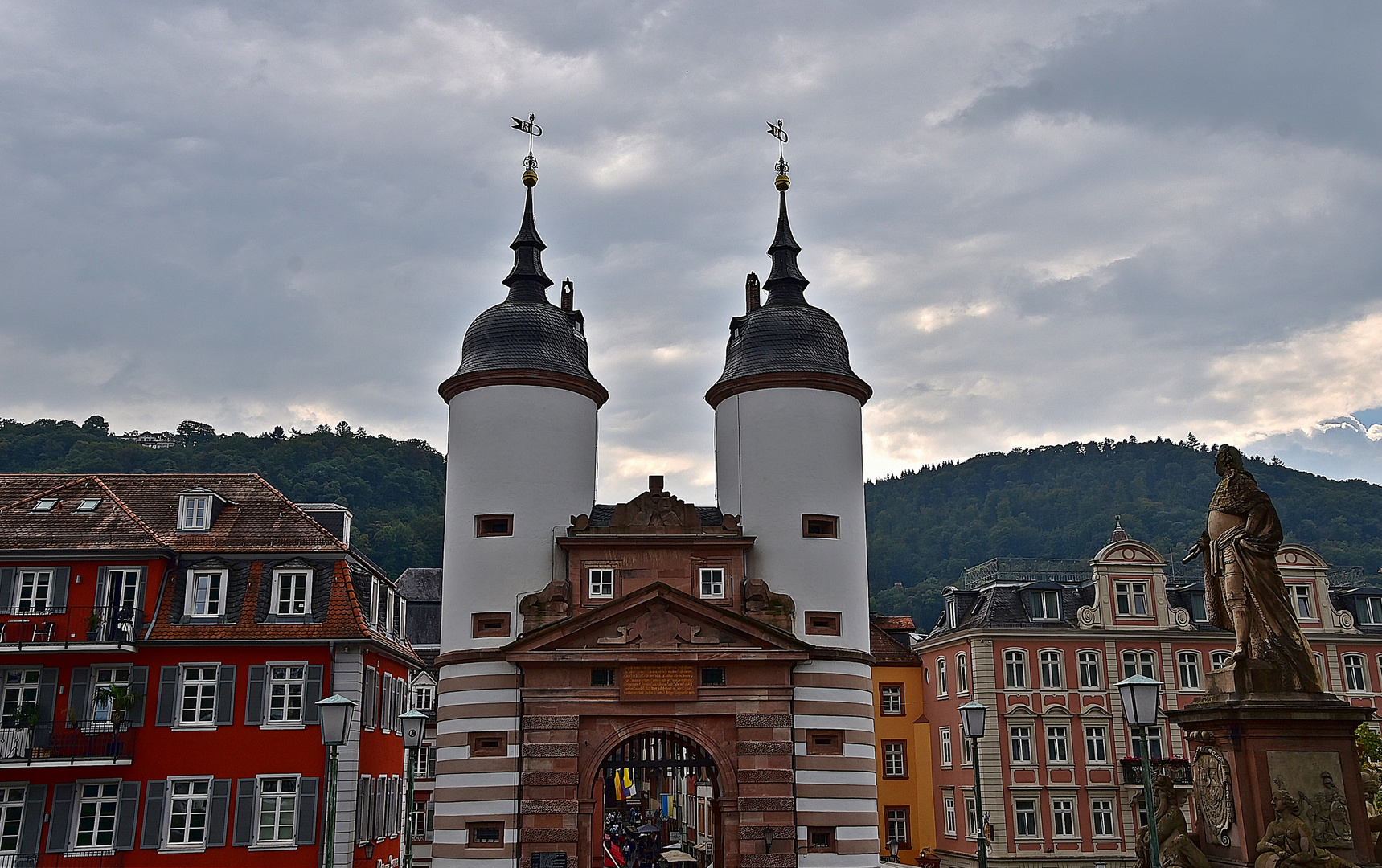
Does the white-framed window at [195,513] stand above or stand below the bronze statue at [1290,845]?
above

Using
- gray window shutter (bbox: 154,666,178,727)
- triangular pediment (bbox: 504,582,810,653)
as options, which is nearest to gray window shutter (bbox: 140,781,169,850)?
gray window shutter (bbox: 154,666,178,727)

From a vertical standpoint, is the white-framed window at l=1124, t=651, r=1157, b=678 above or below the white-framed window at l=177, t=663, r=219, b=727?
above

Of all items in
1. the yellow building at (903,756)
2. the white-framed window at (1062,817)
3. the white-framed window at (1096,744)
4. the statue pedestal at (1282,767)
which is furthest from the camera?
the yellow building at (903,756)

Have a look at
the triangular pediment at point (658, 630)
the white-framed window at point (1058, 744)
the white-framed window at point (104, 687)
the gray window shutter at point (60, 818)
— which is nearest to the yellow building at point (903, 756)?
the white-framed window at point (1058, 744)

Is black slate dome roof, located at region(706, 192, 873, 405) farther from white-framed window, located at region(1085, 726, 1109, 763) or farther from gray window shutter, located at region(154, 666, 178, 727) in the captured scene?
white-framed window, located at region(1085, 726, 1109, 763)

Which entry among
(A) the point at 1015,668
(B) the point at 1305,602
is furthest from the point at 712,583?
(B) the point at 1305,602

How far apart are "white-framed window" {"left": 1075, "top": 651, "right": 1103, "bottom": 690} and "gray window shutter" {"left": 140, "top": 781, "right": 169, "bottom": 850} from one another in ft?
109

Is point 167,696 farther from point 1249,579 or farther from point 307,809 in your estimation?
point 1249,579

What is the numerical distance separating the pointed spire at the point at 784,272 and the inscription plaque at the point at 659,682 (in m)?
12.7

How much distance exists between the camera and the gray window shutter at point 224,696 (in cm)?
3316

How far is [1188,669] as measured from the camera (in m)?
50.1

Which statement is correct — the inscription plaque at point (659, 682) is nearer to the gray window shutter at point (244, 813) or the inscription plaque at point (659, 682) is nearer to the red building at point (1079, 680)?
the gray window shutter at point (244, 813)

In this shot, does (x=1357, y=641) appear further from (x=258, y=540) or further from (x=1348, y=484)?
(x=1348, y=484)

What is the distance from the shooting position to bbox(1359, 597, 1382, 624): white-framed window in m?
52.9
